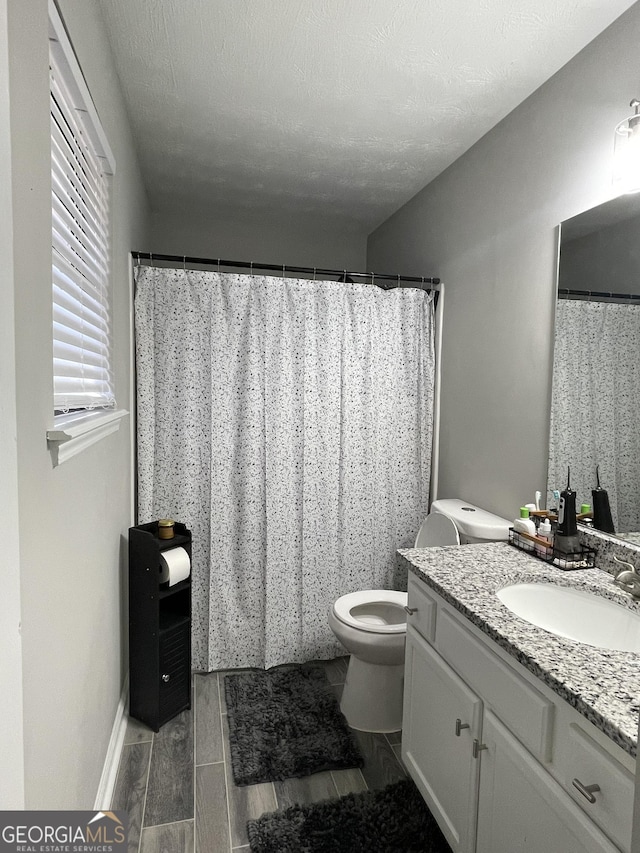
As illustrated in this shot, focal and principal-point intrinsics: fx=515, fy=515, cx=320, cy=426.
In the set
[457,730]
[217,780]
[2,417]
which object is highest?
[2,417]

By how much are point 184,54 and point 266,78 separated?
1.03ft

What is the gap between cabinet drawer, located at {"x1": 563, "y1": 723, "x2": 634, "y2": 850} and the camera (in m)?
0.87

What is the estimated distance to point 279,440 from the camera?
8.61 ft

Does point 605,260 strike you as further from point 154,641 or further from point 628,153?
point 154,641

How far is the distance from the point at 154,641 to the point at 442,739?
1.18 m

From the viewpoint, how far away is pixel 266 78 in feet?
6.54

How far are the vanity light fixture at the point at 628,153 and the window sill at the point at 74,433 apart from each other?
5.85ft

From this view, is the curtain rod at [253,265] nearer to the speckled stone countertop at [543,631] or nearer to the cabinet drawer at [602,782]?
the speckled stone countertop at [543,631]

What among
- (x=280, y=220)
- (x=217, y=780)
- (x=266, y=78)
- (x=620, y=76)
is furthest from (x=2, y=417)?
(x=280, y=220)

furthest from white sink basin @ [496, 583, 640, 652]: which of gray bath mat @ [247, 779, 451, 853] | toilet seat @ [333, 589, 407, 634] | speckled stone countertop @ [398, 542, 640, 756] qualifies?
toilet seat @ [333, 589, 407, 634]

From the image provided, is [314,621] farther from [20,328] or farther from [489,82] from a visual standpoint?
[489,82]

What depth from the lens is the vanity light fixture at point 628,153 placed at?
1.56 metres

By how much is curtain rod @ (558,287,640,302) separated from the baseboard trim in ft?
7.53

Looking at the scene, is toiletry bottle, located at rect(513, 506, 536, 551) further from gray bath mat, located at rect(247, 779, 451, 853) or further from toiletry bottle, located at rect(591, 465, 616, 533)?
gray bath mat, located at rect(247, 779, 451, 853)
